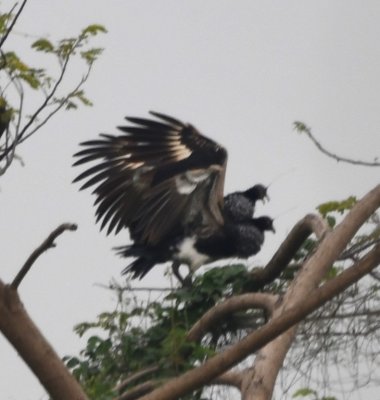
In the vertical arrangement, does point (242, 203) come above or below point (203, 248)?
above

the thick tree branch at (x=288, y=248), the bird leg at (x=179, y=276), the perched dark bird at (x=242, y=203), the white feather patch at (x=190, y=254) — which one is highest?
the perched dark bird at (x=242, y=203)

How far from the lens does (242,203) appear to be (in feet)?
21.4

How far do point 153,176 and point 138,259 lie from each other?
1.32ft

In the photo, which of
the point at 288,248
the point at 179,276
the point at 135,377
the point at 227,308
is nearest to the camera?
the point at 135,377

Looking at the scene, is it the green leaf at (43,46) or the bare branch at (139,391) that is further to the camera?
the green leaf at (43,46)

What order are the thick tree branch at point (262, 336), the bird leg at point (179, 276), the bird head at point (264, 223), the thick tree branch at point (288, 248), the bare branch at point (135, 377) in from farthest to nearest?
1. the bird head at point (264, 223)
2. the bird leg at point (179, 276)
3. the thick tree branch at point (288, 248)
4. the bare branch at point (135, 377)
5. the thick tree branch at point (262, 336)

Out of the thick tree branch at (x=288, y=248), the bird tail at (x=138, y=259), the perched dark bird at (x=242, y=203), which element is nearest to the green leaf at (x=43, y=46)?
the thick tree branch at (x=288, y=248)

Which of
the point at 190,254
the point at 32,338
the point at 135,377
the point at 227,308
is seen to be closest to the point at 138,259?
the point at 190,254

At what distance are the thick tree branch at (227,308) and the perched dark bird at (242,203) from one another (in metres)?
1.46

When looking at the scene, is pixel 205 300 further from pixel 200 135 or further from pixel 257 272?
pixel 200 135

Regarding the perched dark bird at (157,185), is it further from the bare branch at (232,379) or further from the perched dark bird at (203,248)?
the bare branch at (232,379)

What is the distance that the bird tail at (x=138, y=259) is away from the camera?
20.5ft

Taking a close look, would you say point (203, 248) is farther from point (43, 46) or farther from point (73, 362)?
point (43, 46)

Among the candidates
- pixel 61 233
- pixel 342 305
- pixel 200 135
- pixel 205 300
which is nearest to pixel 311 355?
pixel 342 305
